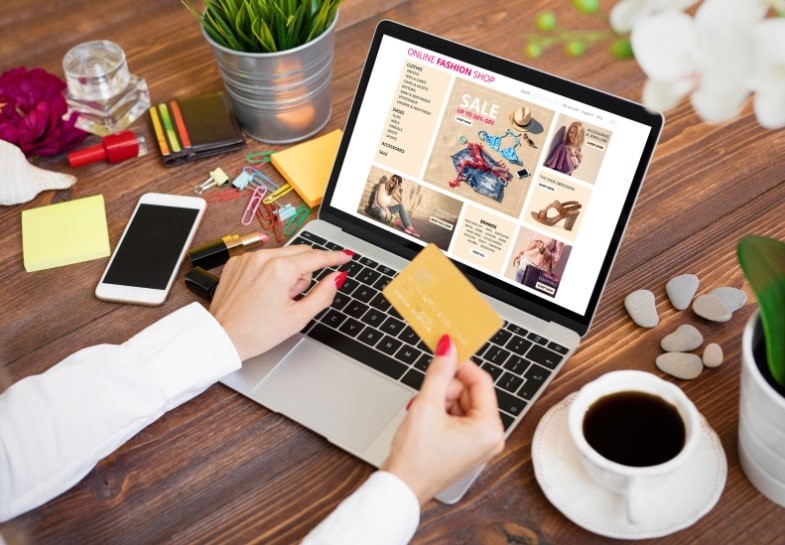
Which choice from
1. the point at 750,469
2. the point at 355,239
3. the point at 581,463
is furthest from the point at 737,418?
the point at 355,239

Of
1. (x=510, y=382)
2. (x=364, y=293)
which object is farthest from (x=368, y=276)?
(x=510, y=382)

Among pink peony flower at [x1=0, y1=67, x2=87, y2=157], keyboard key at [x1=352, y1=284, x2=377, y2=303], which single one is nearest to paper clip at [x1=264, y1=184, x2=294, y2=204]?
keyboard key at [x1=352, y1=284, x2=377, y2=303]

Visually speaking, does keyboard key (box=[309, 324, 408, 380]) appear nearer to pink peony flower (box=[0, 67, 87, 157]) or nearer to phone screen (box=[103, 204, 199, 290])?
phone screen (box=[103, 204, 199, 290])

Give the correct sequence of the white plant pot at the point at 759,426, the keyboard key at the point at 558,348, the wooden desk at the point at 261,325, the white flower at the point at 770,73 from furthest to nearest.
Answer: the keyboard key at the point at 558,348 < the wooden desk at the point at 261,325 < the white plant pot at the point at 759,426 < the white flower at the point at 770,73

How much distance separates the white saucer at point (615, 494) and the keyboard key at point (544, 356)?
0.09m

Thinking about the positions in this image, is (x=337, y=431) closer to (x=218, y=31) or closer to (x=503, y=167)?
(x=503, y=167)

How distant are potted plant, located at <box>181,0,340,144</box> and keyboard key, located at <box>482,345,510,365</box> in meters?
0.49

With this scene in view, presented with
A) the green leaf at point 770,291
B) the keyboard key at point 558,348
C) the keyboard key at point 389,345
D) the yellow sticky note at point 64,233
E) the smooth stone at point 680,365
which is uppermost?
the green leaf at point 770,291

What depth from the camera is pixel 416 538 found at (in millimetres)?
788

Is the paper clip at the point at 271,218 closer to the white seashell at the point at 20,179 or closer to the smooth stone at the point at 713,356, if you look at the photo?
the white seashell at the point at 20,179

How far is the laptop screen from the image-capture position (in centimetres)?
90

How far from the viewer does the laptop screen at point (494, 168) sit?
0.90 metres

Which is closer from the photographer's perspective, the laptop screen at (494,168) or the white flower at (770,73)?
the white flower at (770,73)

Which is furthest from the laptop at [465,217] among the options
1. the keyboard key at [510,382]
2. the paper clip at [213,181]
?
the paper clip at [213,181]
